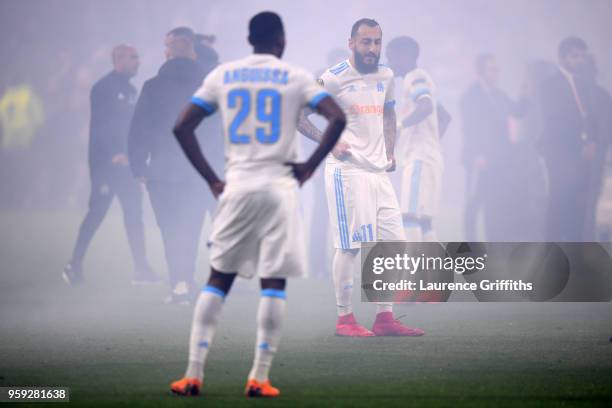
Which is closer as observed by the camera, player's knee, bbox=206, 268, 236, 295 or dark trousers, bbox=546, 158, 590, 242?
player's knee, bbox=206, 268, 236, 295

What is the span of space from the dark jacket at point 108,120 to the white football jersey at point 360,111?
4577mm

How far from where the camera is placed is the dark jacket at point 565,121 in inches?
460

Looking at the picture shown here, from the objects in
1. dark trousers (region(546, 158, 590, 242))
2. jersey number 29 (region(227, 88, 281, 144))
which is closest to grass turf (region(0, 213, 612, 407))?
jersey number 29 (region(227, 88, 281, 144))

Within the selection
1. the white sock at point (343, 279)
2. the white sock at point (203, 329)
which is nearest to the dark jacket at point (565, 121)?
the white sock at point (343, 279)

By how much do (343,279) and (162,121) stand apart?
3321 millimetres

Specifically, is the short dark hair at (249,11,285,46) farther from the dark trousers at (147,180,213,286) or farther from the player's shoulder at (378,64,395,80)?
the dark trousers at (147,180,213,286)

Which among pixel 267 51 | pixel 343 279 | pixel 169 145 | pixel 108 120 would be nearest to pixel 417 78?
pixel 169 145

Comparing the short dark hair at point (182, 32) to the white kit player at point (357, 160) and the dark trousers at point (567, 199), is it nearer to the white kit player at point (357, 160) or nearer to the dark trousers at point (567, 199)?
the white kit player at point (357, 160)

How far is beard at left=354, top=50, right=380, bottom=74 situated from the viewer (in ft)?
24.6

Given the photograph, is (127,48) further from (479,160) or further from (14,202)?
(14,202)

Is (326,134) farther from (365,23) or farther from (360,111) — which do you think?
(365,23)

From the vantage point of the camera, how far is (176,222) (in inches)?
394

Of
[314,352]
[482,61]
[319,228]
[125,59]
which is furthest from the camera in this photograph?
[482,61]

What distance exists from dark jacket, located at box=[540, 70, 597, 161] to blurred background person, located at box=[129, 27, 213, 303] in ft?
14.5
